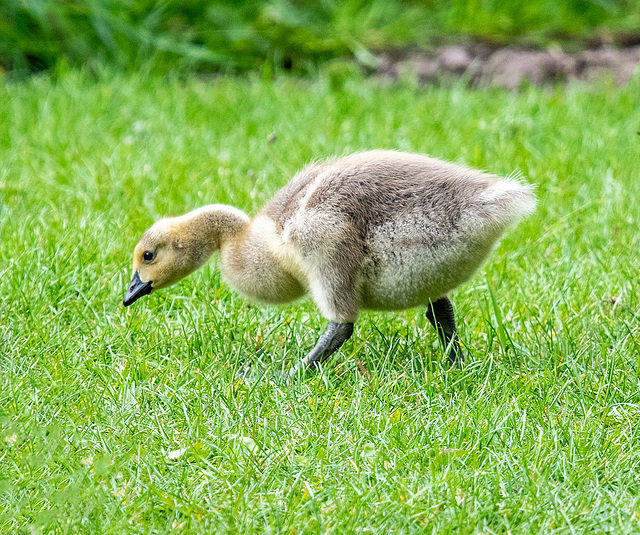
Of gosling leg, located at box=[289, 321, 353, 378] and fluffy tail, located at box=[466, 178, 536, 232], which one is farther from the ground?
fluffy tail, located at box=[466, 178, 536, 232]

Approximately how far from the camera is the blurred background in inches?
336

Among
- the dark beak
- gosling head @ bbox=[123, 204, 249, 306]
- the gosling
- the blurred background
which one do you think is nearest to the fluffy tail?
the gosling

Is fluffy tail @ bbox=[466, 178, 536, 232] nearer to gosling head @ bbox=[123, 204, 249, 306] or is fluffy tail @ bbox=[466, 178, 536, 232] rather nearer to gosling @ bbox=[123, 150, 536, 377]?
gosling @ bbox=[123, 150, 536, 377]

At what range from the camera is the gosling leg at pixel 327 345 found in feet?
11.4

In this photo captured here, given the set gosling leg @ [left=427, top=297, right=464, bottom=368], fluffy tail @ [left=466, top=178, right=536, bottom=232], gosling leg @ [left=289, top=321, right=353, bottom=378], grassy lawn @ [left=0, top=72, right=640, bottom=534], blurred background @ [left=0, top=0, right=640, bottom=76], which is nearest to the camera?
grassy lawn @ [left=0, top=72, right=640, bottom=534]

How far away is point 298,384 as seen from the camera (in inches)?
133

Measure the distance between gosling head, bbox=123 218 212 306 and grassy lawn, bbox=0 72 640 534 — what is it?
20 cm

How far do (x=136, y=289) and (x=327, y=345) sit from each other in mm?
886

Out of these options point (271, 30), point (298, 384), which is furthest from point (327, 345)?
point (271, 30)

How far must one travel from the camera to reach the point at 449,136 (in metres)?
6.45

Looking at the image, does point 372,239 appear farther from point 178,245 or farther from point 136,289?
point 136,289

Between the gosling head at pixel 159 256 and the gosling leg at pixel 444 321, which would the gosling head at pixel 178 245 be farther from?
the gosling leg at pixel 444 321

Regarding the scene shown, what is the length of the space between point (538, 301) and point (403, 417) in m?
1.31

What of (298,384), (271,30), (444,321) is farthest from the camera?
(271,30)
